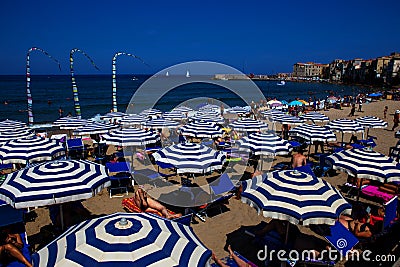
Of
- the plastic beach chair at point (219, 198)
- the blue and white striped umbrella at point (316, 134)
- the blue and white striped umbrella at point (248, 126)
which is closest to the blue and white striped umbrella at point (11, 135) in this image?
the plastic beach chair at point (219, 198)

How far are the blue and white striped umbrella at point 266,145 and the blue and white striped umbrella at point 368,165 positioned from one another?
1420 millimetres

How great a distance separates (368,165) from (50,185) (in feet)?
19.5

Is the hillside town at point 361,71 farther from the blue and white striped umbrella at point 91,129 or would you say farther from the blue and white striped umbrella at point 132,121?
the blue and white striped umbrella at point 91,129

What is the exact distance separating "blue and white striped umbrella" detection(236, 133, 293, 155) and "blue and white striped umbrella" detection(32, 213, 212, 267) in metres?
4.89

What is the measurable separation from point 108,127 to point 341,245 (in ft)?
28.1

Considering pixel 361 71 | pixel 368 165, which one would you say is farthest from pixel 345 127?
pixel 361 71

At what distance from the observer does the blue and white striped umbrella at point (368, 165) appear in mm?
5691

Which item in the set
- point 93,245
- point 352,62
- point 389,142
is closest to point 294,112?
point 389,142

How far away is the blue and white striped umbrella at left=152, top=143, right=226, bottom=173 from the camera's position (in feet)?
19.6

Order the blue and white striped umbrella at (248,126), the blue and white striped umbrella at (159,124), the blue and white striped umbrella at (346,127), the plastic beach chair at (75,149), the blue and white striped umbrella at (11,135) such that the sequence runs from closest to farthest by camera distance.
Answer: the blue and white striped umbrella at (11,135), the plastic beach chair at (75,149), the blue and white striped umbrella at (248,126), the blue and white striped umbrella at (346,127), the blue and white striped umbrella at (159,124)

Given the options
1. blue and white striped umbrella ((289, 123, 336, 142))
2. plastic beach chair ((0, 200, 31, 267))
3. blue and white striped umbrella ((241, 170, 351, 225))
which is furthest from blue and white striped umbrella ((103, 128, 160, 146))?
blue and white striped umbrella ((289, 123, 336, 142))

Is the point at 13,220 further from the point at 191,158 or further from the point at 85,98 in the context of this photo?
the point at 85,98

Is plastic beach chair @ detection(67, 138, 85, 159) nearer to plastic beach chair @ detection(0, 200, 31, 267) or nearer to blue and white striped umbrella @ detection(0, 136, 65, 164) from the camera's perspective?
blue and white striped umbrella @ detection(0, 136, 65, 164)

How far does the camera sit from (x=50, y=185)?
452 cm
